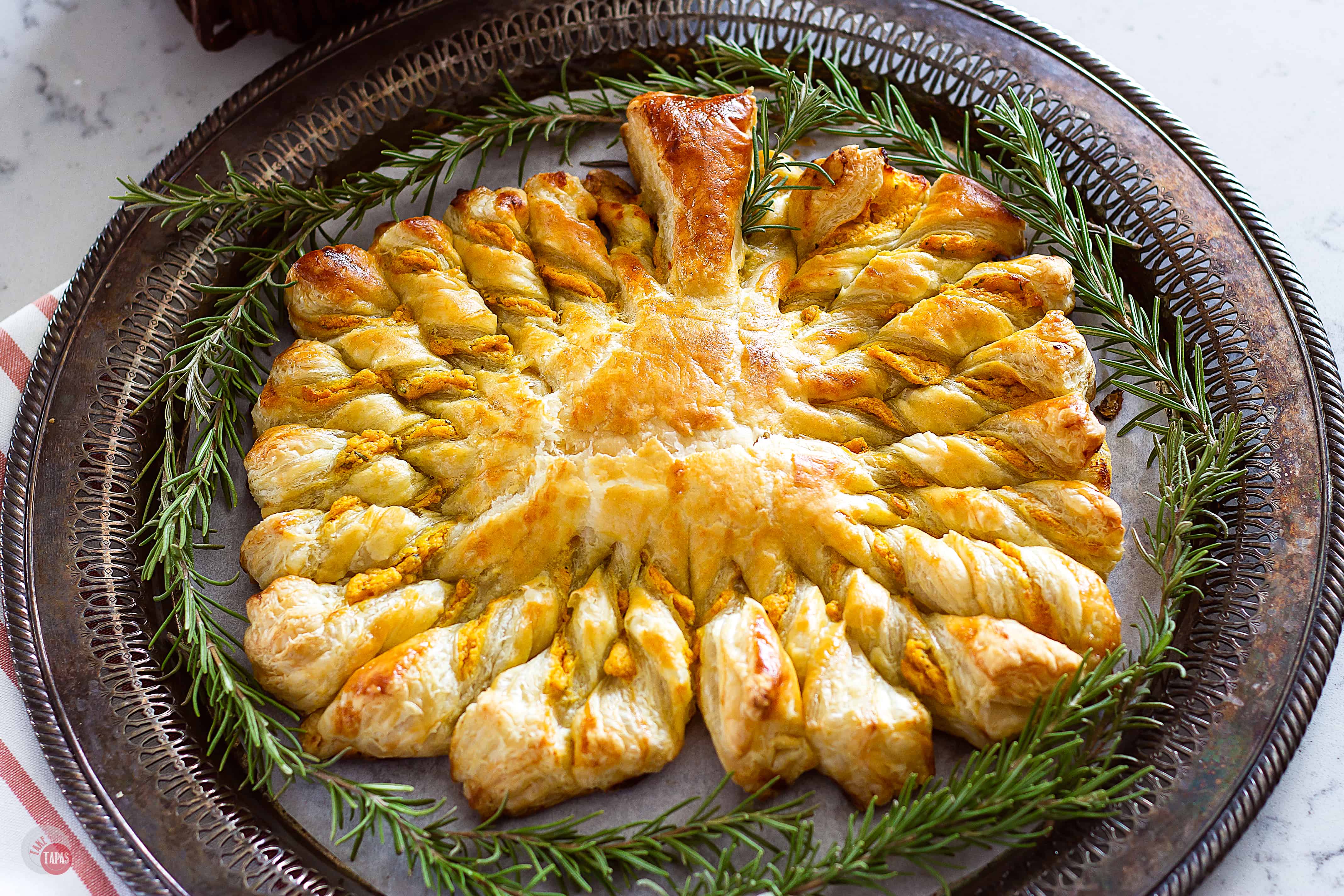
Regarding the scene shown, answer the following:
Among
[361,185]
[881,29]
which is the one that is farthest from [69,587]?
[881,29]

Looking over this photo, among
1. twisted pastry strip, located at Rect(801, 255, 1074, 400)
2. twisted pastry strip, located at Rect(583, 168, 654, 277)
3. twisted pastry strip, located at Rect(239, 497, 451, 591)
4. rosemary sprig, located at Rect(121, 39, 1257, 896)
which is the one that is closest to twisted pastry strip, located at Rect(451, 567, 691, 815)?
rosemary sprig, located at Rect(121, 39, 1257, 896)

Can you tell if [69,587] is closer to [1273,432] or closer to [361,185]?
[361,185]

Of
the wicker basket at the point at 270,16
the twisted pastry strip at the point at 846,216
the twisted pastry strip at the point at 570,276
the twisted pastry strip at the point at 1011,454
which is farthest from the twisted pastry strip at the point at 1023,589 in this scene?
the wicker basket at the point at 270,16

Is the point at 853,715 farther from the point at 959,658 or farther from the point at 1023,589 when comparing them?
the point at 1023,589

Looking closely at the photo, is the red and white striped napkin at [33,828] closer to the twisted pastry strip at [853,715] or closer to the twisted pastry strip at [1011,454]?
the twisted pastry strip at [853,715]

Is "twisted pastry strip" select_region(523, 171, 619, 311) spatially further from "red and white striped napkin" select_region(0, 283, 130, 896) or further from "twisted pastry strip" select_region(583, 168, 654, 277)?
"red and white striped napkin" select_region(0, 283, 130, 896)

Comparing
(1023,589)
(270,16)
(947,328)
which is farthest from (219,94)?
(1023,589)
